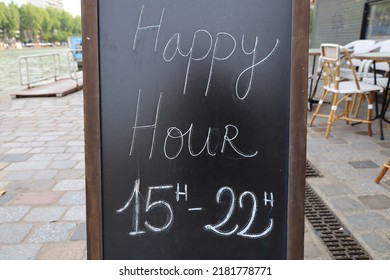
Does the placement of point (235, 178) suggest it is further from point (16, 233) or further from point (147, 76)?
point (16, 233)

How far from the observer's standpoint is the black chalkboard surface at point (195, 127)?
1.45 m

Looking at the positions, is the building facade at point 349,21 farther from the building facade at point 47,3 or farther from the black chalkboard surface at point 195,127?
the building facade at point 47,3

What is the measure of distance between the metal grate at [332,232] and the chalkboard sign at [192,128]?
971 mm

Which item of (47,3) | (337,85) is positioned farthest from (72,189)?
(47,3)

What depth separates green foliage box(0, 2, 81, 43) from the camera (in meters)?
72.8

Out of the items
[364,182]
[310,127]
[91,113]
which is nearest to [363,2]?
[310,127]

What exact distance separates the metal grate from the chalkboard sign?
97 centimetres

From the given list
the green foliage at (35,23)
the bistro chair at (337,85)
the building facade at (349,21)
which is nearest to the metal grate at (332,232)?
the bistro chair at (337,85)

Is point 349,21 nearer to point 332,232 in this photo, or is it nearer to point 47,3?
point 332,232

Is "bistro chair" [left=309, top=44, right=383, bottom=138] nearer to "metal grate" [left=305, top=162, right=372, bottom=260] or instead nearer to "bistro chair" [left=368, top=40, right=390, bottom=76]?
"bistro chair" [left=368, top=40, right=390, bottom=76]

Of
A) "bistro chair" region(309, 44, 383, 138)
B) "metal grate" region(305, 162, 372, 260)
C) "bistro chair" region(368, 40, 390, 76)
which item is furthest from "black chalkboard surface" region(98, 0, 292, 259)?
"bistro chair" region(368, 40, 390, 76)

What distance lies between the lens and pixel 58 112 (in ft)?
23.4

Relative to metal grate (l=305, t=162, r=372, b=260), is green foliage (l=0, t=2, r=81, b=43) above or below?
above
